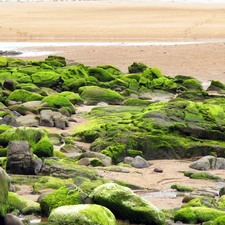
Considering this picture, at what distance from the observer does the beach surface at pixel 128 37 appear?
88.5ft

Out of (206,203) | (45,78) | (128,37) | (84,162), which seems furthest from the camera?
(128,37)

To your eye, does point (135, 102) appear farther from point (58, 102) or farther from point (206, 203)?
point (206, 203)

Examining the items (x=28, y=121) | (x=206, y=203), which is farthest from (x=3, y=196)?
(x=28, y=121)

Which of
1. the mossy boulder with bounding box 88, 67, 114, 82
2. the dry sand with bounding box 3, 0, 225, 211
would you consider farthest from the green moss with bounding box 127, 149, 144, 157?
the mossy boulder with bounding box 88, 67, 114, 82

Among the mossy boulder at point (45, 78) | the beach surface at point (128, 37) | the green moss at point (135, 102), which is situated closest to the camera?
the green moss at point (135, 102)

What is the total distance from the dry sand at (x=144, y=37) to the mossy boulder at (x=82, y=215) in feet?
5.46

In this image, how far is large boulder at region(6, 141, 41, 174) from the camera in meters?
9.98

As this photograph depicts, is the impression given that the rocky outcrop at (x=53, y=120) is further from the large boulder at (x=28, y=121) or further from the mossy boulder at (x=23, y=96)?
the mossy boulder at (x=23, y=96)

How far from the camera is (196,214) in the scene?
8148mm

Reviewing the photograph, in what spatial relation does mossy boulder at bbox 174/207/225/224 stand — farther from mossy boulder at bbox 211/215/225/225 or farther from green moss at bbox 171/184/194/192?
green moss at bbox 171/184/194/192

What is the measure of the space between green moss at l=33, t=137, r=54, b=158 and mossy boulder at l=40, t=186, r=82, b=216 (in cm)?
270

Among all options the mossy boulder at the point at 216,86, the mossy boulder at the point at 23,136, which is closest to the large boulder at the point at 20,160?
the mossy boulder at the point at 23,136

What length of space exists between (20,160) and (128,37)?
27.0 m

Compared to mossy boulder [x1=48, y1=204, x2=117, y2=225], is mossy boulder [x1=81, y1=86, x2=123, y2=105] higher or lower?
mossy boulder [x1=48, y1=204, x2=117, y2=225]
